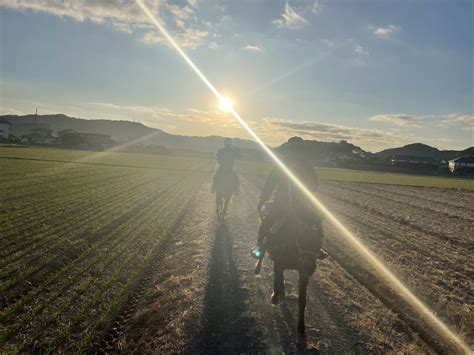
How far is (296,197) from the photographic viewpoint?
600 cm

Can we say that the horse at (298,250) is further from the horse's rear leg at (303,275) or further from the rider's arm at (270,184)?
the rider's arm at (270,184)

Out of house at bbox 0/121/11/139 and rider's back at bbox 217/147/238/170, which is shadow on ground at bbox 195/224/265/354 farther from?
house at bbox 0/121/11/139

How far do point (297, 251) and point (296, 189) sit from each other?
1.30 m

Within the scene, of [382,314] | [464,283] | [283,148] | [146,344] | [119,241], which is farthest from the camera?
[119,241]

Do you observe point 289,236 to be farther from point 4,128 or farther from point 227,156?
point 4,128

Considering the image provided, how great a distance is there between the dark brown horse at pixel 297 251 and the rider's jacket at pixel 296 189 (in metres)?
0.16

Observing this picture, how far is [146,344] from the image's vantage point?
5.62m

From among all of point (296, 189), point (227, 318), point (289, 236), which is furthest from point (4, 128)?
point (296, 189)

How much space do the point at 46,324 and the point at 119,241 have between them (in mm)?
5591

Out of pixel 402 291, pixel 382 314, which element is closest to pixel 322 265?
pixel 402 291

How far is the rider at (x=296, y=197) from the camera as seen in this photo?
5.89 metres

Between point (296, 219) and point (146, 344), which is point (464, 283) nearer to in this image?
point (296, 219)

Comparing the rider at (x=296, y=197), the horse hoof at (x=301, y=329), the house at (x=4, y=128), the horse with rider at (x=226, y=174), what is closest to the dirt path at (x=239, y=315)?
the horse hoof at (x=301, y=329)

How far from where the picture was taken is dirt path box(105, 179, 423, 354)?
18.5ft
